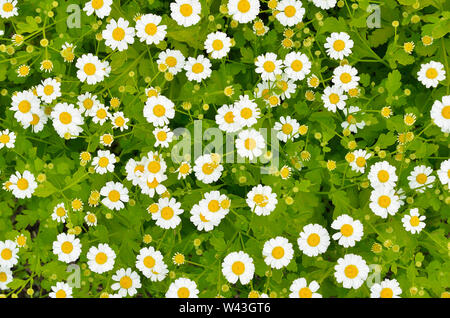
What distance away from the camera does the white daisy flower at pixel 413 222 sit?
1982 millimetres

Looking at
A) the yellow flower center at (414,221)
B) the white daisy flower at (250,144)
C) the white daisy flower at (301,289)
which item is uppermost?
the white daisy flower at (250,144)

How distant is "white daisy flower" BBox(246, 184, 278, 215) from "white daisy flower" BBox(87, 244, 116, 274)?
747mm

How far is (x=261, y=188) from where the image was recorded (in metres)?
2.04

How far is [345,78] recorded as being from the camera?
213 cm

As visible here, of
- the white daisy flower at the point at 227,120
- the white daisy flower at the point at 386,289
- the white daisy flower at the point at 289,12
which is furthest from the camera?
the white daisy flower at the point at 289,12

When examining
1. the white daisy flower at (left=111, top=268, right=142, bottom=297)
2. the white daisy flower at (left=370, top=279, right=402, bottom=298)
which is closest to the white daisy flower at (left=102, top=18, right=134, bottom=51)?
the white daisy flower at (left=111, top=268, right=142, bottom=297)

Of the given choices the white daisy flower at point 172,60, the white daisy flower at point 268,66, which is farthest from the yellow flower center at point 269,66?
the white daisy flower at point 172,60

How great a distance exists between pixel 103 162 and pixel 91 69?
0.49 metres

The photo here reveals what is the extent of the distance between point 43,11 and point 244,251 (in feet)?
5.40

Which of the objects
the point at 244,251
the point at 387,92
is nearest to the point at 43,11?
the point at 244,251

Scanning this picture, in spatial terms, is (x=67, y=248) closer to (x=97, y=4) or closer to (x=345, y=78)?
(x=97, y=4)

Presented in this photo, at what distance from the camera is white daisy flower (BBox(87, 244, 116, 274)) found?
2.12 meters

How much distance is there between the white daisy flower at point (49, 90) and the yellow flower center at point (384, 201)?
1668mm

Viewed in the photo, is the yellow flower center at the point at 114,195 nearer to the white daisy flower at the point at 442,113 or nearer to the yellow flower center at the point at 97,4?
the yellow flower center at the point at 97,4
